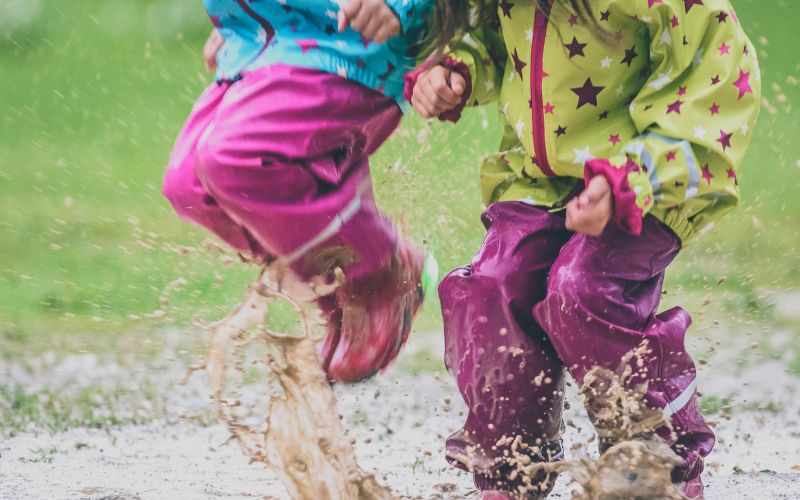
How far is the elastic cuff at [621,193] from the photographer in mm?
1720

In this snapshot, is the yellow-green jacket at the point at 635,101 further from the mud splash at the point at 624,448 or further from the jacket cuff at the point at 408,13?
the mud splash at the point at 624,448

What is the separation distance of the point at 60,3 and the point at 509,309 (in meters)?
4.26

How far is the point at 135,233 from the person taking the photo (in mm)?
4660

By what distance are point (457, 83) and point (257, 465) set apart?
3.18 ft

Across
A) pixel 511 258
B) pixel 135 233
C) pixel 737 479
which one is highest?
pixel 511 258

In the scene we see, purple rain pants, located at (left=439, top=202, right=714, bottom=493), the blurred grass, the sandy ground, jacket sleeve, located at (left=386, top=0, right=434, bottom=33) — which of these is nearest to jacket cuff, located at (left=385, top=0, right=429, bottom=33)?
jacket sleeve, located at (left=386, top=0, right=434, bottom=33)

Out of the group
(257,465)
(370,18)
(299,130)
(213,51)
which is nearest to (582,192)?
(370,18)

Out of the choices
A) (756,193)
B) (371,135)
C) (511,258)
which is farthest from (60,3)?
(511,258)

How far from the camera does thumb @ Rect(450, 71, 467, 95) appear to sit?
200 cm

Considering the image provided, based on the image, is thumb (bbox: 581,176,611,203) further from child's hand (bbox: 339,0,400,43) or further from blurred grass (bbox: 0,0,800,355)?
blurred grass (bbox: 0,0,800,355)

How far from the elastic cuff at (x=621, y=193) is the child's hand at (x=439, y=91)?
35cm

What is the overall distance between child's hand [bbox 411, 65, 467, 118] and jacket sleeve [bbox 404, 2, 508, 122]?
0.8 inches

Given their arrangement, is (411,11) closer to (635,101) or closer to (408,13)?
(408,13)

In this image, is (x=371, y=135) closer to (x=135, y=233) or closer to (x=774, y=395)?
(x=774, y=395)
